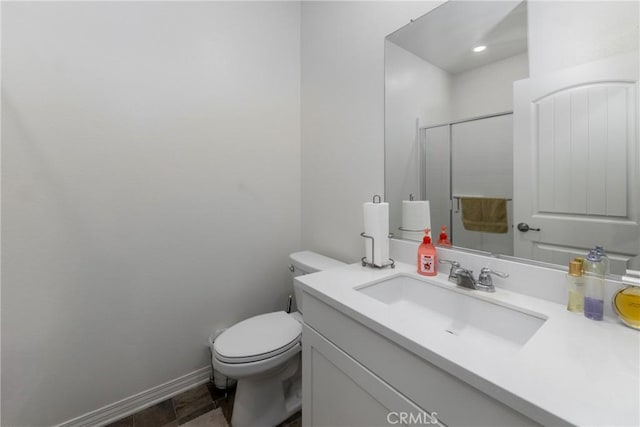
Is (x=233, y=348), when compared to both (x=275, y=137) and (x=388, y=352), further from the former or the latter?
(x=275, y=137)

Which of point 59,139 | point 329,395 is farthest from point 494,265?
point 59,139

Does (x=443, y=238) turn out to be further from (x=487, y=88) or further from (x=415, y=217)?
(x=487, y=88)

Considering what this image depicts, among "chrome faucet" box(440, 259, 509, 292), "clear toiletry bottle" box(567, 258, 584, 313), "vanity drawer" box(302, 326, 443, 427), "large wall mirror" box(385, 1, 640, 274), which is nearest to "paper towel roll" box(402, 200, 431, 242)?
"large wall mirror" box(385, 1, 640, 274)

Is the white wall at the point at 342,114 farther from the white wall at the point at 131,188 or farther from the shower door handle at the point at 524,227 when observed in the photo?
the shower door handle at the point at 524,227

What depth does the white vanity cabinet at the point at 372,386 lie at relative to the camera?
1.79ft

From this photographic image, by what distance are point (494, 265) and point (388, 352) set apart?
0.54 meters

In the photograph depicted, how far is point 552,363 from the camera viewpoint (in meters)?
0.54

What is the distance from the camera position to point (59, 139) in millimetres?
1173

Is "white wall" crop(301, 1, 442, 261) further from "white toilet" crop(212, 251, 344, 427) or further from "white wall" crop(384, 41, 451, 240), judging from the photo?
"white toilet" crop(212, 251, 344, 427)

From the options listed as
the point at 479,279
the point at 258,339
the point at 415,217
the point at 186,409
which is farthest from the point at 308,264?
the point at 186,409

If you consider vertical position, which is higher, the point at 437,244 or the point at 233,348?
the point at 437,244

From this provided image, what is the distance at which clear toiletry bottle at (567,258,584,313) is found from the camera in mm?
737

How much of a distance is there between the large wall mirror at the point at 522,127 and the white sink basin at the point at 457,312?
0.21m

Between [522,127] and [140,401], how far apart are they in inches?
83.0
